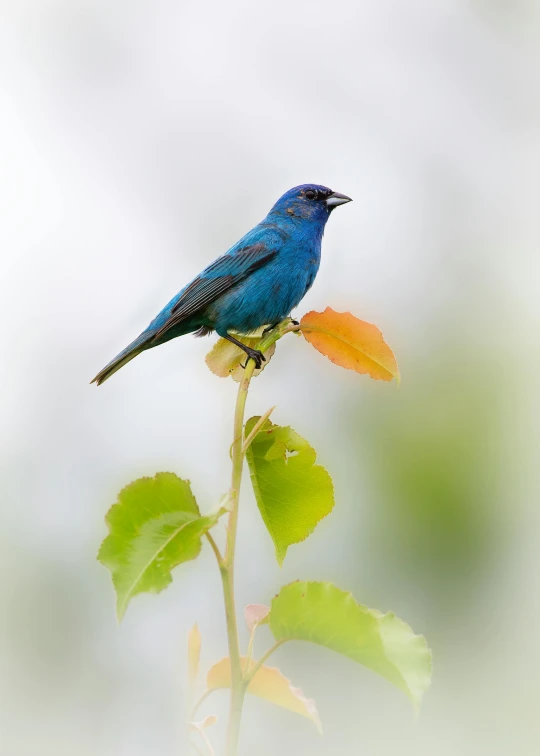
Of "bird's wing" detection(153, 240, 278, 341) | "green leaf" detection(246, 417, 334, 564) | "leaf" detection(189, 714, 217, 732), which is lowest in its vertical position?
"leaf" detection(189, 714, 217, 732)

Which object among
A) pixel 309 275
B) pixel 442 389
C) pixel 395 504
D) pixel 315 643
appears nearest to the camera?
pixel 315 643

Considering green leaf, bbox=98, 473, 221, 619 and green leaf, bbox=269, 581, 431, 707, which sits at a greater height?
green leaf, bbox=269, 581, 431, 707

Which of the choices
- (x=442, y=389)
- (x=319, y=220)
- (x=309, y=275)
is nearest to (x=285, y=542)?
(x=309, y=275)

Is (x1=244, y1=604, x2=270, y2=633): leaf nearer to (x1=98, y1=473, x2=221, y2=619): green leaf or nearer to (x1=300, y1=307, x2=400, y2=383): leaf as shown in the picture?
(x1=98, y1=473, x2=221, y2=619): green leaf

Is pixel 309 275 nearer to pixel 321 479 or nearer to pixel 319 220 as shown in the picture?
pixel 319 220

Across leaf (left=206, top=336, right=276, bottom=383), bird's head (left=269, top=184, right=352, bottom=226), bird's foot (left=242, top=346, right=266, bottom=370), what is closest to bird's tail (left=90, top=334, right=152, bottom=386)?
bird's head (left=269, top=184, right=352, bottom=226)

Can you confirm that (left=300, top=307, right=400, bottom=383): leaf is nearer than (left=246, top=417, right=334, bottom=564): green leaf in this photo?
No

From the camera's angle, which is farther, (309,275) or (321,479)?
(309,275)

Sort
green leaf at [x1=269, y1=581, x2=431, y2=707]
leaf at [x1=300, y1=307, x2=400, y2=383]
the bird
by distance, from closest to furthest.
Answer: green leaf at [x1=269, y1=581, x2=431, y2=707], leaf at [x1=300, y1=307, x2=400, y2=383], the bird
